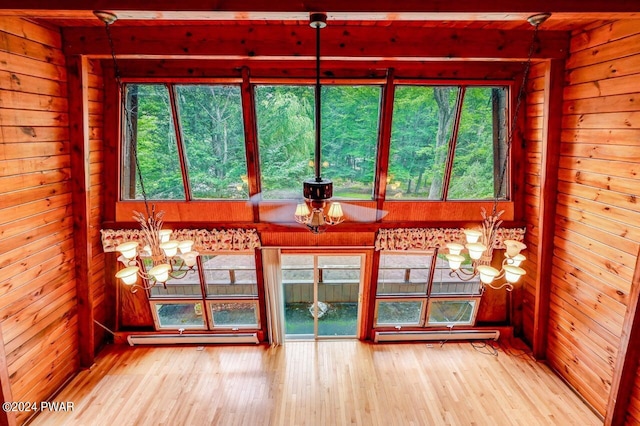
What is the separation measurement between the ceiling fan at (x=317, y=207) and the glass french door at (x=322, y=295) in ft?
2.65

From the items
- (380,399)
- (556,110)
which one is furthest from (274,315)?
(556,110)

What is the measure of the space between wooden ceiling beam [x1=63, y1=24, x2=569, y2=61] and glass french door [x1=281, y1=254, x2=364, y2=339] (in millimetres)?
2821

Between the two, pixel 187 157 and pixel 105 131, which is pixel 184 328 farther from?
pixel 105 131

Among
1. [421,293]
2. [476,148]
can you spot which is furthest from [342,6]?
[421,293]

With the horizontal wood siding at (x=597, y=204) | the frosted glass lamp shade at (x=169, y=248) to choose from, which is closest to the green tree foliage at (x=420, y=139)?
the horizontal wood siding at (x=597, y=204)

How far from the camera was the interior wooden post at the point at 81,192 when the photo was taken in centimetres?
372

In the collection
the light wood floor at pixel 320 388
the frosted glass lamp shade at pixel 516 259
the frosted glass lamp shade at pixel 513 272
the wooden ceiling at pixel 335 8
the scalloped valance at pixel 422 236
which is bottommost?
the light wood floor at pixel 320 388

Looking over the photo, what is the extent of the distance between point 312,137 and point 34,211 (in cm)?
314

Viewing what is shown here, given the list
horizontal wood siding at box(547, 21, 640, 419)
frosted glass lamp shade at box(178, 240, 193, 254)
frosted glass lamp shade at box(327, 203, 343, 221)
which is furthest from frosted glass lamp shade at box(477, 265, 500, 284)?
frosted glass lamp shade at box(178, 240, 193, 254)

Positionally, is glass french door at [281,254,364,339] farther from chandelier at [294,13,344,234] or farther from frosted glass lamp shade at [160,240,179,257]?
frosted glass lamp shade at [160,240,179,257]

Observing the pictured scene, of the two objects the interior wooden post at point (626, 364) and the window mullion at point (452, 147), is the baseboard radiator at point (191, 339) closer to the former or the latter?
the window mullion at point (452, 147)

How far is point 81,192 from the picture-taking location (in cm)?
395

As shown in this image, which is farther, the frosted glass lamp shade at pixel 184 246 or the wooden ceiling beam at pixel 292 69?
the wooden ceiling beam at pixel 292 69

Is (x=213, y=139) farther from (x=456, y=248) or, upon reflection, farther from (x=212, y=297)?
(x=456, y=248)
